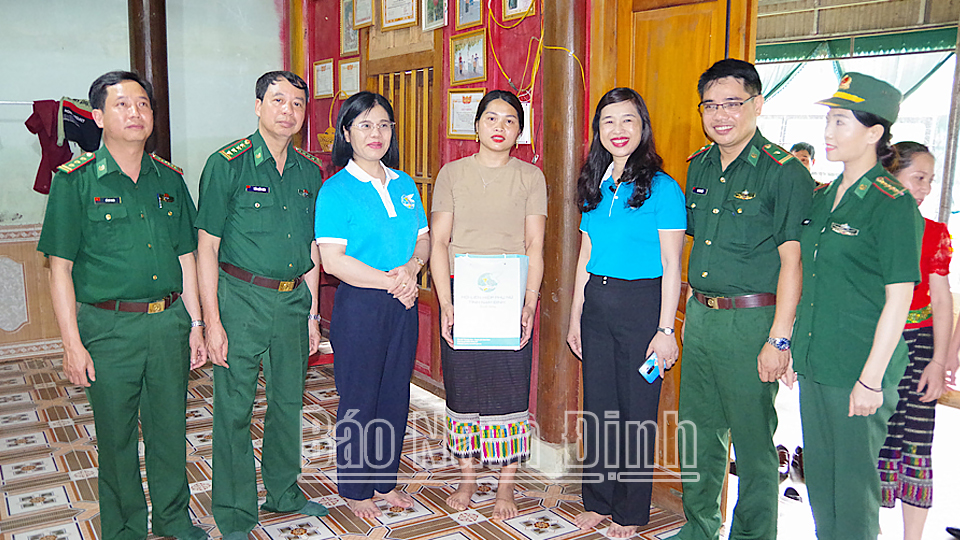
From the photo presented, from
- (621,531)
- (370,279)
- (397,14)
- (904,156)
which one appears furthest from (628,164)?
(397,14)

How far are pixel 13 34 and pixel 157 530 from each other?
4123 millimetres

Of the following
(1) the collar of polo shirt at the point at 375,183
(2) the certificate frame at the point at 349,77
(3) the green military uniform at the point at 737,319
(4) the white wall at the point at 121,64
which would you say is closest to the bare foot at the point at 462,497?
(3) the green military uniform at the point at 737,319

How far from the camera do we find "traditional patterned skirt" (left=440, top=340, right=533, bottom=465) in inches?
111

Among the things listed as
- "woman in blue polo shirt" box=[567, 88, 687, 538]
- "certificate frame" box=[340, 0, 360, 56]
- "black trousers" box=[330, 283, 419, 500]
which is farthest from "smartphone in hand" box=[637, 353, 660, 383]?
"certificate frame" box=[340, 0, 360, 56]

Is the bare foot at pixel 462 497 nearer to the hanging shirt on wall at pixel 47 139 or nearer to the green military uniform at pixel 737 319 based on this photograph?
the green military uniform at pixel 737 319

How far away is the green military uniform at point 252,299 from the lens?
2564mm

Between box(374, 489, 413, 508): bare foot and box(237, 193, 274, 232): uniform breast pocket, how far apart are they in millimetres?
1232

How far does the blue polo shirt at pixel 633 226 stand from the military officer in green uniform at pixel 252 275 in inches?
43.6

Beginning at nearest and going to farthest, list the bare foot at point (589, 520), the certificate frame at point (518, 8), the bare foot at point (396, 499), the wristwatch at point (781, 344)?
the wristwatch at point (781, 344) → the bare foot at point (589, 520) → the bare foot at point (396, 499) → the certificate frame at point (518, 8)

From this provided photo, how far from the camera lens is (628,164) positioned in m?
2.56

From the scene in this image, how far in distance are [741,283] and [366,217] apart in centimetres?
133

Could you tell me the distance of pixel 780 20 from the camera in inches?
273

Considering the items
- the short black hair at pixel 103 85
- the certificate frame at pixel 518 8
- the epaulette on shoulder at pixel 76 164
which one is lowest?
the epaulette on shoulder at pixel 76 164

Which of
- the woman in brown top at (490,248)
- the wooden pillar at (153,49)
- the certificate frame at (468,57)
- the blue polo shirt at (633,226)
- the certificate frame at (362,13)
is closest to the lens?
the blue polo shirt at (633,226)
